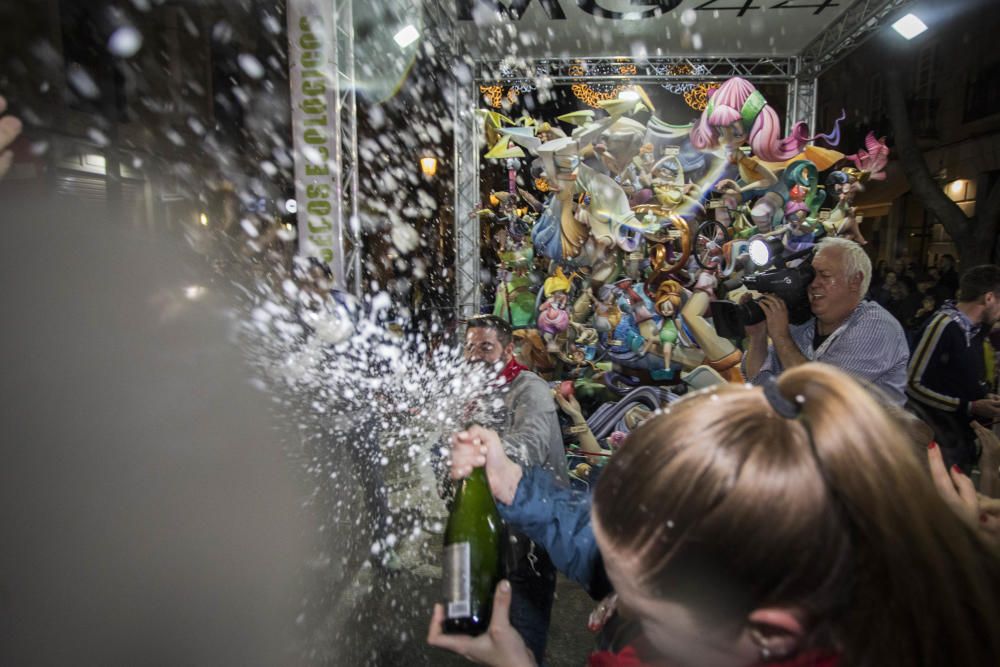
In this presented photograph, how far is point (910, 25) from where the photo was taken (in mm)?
5152

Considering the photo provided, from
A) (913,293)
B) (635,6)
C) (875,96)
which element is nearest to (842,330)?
(635,6)

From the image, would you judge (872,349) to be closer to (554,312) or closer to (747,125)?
(554,312)

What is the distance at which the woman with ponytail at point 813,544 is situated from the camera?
24.1 inches

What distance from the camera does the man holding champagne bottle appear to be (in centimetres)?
148

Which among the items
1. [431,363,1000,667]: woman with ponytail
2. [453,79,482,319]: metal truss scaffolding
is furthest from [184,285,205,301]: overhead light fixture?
[431,363,1000,667]: woman with ponytail

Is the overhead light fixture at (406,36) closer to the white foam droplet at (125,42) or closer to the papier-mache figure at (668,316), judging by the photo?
the papier-mache figure at (668,316)

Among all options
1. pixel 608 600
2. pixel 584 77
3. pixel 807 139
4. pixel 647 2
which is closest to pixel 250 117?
pixel 584 77

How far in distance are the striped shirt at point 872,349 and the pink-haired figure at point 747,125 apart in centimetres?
380

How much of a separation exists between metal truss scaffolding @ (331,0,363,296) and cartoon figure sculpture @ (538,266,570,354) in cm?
175

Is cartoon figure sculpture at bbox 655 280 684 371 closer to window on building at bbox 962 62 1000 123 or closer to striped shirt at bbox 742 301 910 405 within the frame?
striped shirt at bbox 742 301 910 405

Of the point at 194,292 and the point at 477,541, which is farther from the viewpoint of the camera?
the point at 194,292

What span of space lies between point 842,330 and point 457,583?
175 cm

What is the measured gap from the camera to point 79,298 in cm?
338

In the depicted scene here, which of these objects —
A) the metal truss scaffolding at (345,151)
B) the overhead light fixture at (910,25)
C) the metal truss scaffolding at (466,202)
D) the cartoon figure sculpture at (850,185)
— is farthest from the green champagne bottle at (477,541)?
the overhead light fixture at (910,25)
